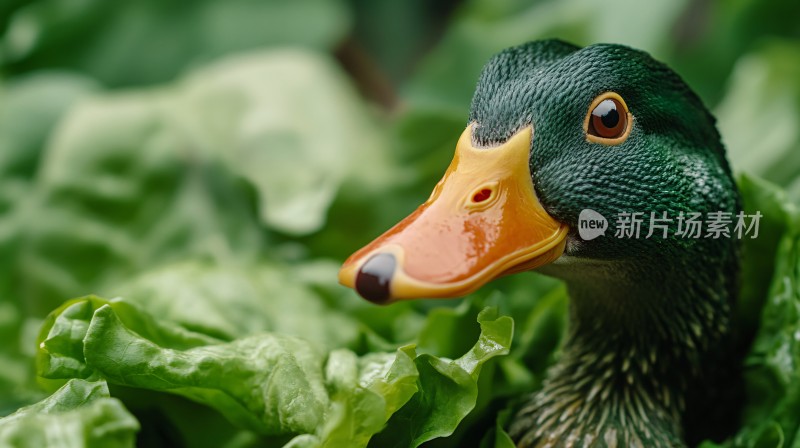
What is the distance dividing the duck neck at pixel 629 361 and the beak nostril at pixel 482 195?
164mm

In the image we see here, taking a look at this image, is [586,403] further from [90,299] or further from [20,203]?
[20,203]

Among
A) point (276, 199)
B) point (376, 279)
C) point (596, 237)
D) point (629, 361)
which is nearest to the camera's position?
point (376, 279)

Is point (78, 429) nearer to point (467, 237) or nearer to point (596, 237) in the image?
point (467, 237)

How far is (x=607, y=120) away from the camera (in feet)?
2.28

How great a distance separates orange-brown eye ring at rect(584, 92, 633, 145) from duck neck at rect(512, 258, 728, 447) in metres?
0.13

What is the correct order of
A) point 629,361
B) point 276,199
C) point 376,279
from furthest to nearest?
point 276,199, point 629,361, point 376,279

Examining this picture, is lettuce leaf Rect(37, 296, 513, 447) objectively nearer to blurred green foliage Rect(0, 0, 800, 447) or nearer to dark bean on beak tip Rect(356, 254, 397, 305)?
blurred green foliage Rect(0, 0, 800, 447)

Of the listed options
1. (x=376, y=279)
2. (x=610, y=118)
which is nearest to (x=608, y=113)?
(x=610, y=118)

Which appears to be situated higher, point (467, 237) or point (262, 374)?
point (467, 237)

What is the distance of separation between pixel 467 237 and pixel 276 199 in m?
0.56

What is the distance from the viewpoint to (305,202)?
3.62 ft

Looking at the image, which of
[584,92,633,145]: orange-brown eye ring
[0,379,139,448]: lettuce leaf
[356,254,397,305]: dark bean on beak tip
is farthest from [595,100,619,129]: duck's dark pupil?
[0,379,139,448]: lettuce leaf

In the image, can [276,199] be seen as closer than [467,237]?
No

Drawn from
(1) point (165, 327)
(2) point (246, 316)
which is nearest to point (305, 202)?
(2) point (246, 316)
